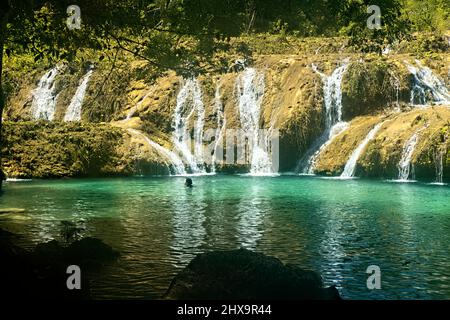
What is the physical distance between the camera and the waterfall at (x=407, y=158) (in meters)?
31.8

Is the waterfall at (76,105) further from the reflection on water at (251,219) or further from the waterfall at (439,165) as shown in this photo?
the waterfall at (439,165)

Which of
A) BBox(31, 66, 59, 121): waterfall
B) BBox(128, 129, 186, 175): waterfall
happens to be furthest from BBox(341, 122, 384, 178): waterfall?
BBox(31, 66, 59, 121): waterfall

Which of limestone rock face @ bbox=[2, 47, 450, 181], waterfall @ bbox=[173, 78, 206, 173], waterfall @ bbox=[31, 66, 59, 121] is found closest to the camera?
limestone rock face @ bbox=[2, 47, 450, 181]

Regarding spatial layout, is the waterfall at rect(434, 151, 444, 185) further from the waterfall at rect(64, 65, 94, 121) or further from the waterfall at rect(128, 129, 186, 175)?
the waterfall at rect(64, 65, 94, 121)

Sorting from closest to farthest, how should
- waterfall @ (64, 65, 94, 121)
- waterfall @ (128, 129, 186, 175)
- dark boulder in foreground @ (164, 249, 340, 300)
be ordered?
dark boulder in foreground @ (164, 249, 340, 300) < waterfall @ (128, 129, 186, 175) < waterfall @ (64, 65, 94, 121)

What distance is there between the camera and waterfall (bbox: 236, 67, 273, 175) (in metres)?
39.5

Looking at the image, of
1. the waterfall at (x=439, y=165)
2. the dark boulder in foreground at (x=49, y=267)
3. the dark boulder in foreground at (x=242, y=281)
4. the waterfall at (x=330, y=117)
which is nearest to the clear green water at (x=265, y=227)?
the dark boulder in foreground at (x=49, y=267)

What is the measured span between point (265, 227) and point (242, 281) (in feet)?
25.0

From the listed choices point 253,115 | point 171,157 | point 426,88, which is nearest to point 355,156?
point 426,88

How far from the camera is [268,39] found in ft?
188

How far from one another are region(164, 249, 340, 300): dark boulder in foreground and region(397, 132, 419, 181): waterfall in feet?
81.2

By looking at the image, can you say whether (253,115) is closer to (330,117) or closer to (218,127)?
(218,127)
